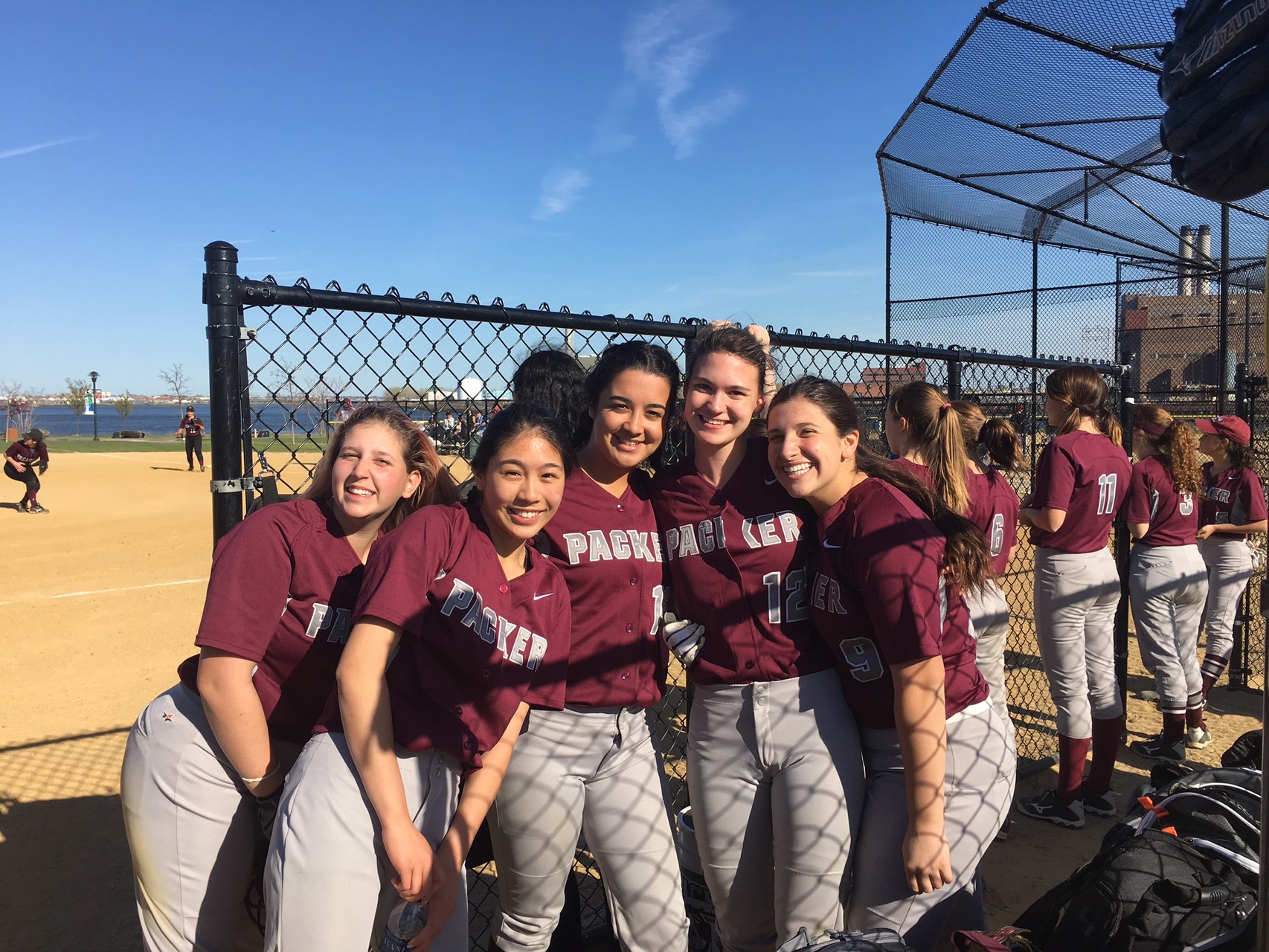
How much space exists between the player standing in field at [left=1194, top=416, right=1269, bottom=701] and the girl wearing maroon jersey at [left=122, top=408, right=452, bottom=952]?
17.5 feet

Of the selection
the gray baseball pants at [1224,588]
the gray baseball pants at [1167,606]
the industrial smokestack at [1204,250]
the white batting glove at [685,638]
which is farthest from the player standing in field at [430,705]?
the industrial smokestack at [1204,250]

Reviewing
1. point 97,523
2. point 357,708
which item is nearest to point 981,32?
point 357,708

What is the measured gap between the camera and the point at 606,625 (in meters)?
2.18

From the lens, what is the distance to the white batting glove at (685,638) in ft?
7.04

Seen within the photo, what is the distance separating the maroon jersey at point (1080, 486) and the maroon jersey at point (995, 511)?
0.23m

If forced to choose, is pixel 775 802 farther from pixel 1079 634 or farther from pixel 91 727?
pixel 91 727

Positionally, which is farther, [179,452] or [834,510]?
[179,452]

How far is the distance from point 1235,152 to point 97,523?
14.9 m

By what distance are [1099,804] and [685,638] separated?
10.2 feet

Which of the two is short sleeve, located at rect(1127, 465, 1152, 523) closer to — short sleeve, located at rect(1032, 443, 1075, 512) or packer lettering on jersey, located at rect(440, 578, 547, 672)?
short sleeve, located at rect(1032, 443, 1075, 512)

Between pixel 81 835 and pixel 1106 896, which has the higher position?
pixel 1106 896

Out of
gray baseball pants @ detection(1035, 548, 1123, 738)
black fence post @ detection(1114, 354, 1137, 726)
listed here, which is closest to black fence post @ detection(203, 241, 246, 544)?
gray baseball pants @ detection(1035, 548, 1123, 738)

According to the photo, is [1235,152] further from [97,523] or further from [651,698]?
[97,523]

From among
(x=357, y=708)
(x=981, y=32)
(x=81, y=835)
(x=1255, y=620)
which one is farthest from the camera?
(x=981, y=32)
